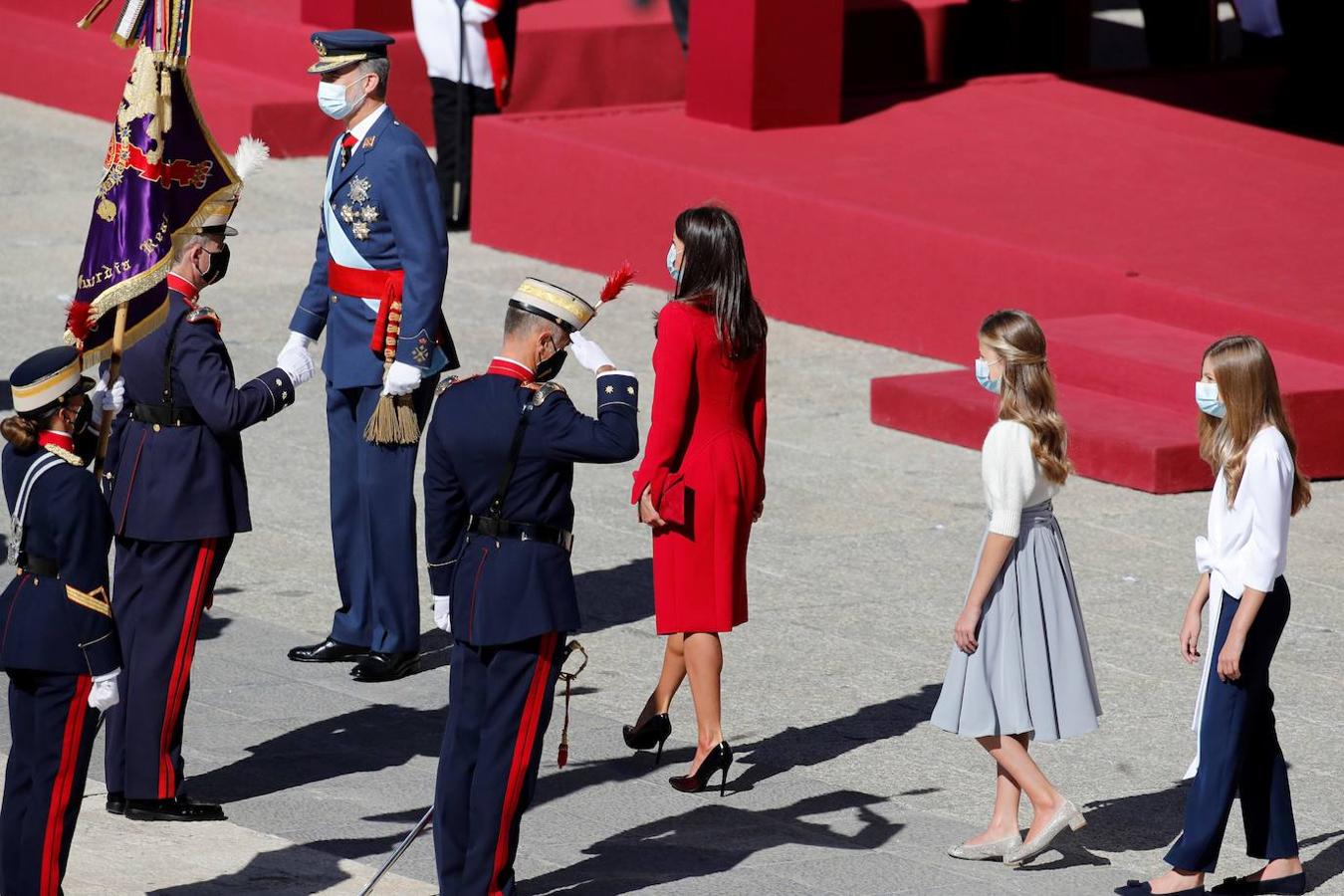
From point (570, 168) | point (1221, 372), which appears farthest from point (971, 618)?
point (570, 168)

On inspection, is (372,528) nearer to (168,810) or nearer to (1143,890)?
(168,810)

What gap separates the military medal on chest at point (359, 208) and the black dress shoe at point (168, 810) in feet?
7.88

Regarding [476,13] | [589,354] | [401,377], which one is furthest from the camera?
[476,13]

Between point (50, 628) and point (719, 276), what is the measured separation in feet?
7.71

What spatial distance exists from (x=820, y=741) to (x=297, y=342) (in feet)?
7.18

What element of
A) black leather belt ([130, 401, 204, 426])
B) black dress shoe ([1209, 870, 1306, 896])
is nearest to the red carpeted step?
black dress shoe ([1209, 870, 1306, 896])

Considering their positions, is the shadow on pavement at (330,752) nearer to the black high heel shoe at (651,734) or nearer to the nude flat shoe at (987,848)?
the black high heel shoe at (651,734)

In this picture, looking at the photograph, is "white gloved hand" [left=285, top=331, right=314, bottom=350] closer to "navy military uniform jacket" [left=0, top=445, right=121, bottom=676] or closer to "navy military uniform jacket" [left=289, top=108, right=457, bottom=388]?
"navy military uniform jacket" [left=289, top=108, right=457, bottom=388]

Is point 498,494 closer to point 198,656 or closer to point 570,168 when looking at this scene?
point 198,656

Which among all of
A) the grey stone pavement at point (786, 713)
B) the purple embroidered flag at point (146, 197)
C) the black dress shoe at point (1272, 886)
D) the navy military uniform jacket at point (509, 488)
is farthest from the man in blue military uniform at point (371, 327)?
the black dress shoe at point (1272, 886)

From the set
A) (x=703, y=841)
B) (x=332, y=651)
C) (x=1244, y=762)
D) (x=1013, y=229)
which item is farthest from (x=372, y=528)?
(x=1013, y=229)

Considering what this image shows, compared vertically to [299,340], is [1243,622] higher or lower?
lower

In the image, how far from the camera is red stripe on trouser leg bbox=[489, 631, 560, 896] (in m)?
6.07

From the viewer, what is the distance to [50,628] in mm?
5902
